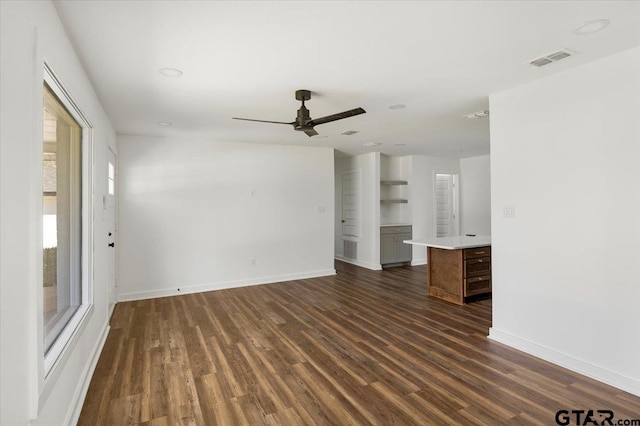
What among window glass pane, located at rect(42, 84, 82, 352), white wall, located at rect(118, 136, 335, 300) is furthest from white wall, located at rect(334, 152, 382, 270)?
window glass pane, located at rect(42, 84, 82, 352)

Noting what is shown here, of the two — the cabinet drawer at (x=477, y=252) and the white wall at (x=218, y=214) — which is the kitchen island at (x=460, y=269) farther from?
the white wall at (x=218, y=214)

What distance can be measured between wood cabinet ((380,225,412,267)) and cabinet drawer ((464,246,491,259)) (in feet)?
8.32

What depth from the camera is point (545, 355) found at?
2957 millimetres

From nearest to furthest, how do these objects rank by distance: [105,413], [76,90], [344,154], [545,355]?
[105,413] < [76,90] < [545,355] < [344,154]

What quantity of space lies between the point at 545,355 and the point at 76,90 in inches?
169

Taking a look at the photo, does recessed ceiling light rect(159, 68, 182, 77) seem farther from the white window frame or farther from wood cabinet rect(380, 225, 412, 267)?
wood cabinet rect(380, 225, 412, 267)

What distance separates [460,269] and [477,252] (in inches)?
14.3

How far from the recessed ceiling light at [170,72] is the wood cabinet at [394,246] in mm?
5149

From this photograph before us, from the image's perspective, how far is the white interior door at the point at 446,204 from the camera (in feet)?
26.4

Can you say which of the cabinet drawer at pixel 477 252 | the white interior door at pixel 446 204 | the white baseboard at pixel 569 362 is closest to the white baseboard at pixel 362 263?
the white interior door at pixel 446 204

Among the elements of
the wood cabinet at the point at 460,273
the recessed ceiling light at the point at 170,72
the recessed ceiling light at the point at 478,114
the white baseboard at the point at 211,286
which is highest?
the recessed ceiling light at the point at 478,114

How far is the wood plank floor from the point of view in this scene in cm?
222

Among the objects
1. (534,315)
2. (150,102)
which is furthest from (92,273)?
(534,315)

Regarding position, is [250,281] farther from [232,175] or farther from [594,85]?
[594,85]
